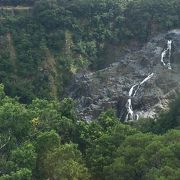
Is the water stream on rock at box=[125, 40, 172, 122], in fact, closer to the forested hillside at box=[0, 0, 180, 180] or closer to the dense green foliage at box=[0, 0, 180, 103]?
the forested hillside at box=[0, 0, 180, 180]

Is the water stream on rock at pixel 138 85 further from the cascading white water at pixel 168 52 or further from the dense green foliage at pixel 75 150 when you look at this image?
the dense green foliage at pixel 75 150

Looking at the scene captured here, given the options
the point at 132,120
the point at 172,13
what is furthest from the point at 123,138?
the point at 172,13

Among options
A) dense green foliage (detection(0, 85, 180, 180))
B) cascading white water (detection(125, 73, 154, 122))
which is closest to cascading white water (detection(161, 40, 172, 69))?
cascading white water (detection(125, 73, 154, 122))

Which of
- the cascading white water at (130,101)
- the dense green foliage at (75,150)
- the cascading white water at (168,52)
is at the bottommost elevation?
the cascading white water at (130,101)

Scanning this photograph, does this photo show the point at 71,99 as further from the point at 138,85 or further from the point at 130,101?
the point at 138,85

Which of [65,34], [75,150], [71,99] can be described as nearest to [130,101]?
[71,99]

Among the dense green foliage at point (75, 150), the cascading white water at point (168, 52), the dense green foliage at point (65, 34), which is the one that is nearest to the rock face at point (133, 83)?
the cascading white water at point (168, 52)
